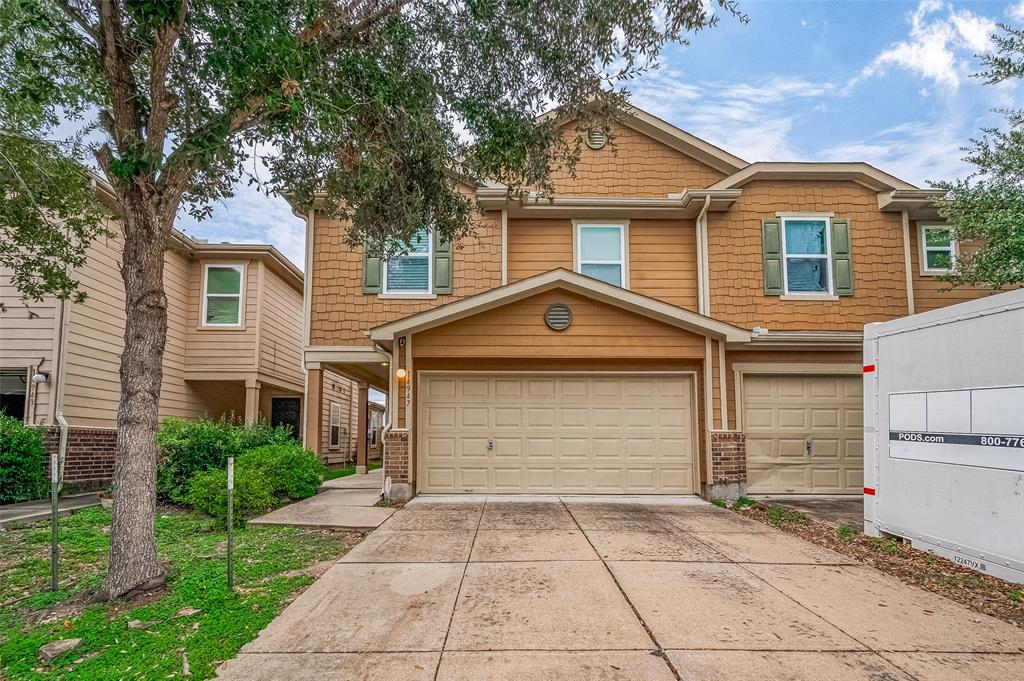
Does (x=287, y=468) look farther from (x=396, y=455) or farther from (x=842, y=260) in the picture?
(x=842, y=260)

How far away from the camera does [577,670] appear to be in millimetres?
3459

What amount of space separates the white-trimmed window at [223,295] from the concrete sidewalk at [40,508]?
5227 mm

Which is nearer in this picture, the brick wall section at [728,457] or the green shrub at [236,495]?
the green shrub at [236,495]

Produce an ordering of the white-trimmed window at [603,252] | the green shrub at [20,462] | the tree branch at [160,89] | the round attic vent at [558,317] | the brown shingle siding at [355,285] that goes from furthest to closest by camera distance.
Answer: the white-trimmed window at [603,252], the brown shingle siding at [355,285], the round attic vent at [558,317], the green shrub at [20,462], the tree branch at [160,89]

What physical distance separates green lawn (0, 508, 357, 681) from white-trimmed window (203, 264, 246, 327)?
7.84 m

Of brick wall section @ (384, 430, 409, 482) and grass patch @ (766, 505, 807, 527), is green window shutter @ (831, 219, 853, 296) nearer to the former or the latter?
grass patch @ (766, 505, 807, 527)

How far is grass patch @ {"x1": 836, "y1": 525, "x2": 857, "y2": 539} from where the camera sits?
23.3 ft

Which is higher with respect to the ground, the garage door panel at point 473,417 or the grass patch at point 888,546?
the garage door panel at point 473,417

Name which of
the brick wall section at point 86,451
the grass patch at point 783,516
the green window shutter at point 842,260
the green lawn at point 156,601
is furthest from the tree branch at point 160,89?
the green window shutter at point 842,260

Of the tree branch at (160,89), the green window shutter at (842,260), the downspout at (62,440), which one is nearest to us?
the tree branch at (160,89)

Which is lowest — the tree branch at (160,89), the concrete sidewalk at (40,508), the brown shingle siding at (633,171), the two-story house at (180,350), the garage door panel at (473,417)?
the concrete sidewalk at (40,508)

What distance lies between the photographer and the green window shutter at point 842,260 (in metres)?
11.1

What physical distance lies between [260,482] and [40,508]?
337 centimetres

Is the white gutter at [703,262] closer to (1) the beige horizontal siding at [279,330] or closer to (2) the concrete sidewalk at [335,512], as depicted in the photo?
(2) the concrete sidewalk at [335,512]
